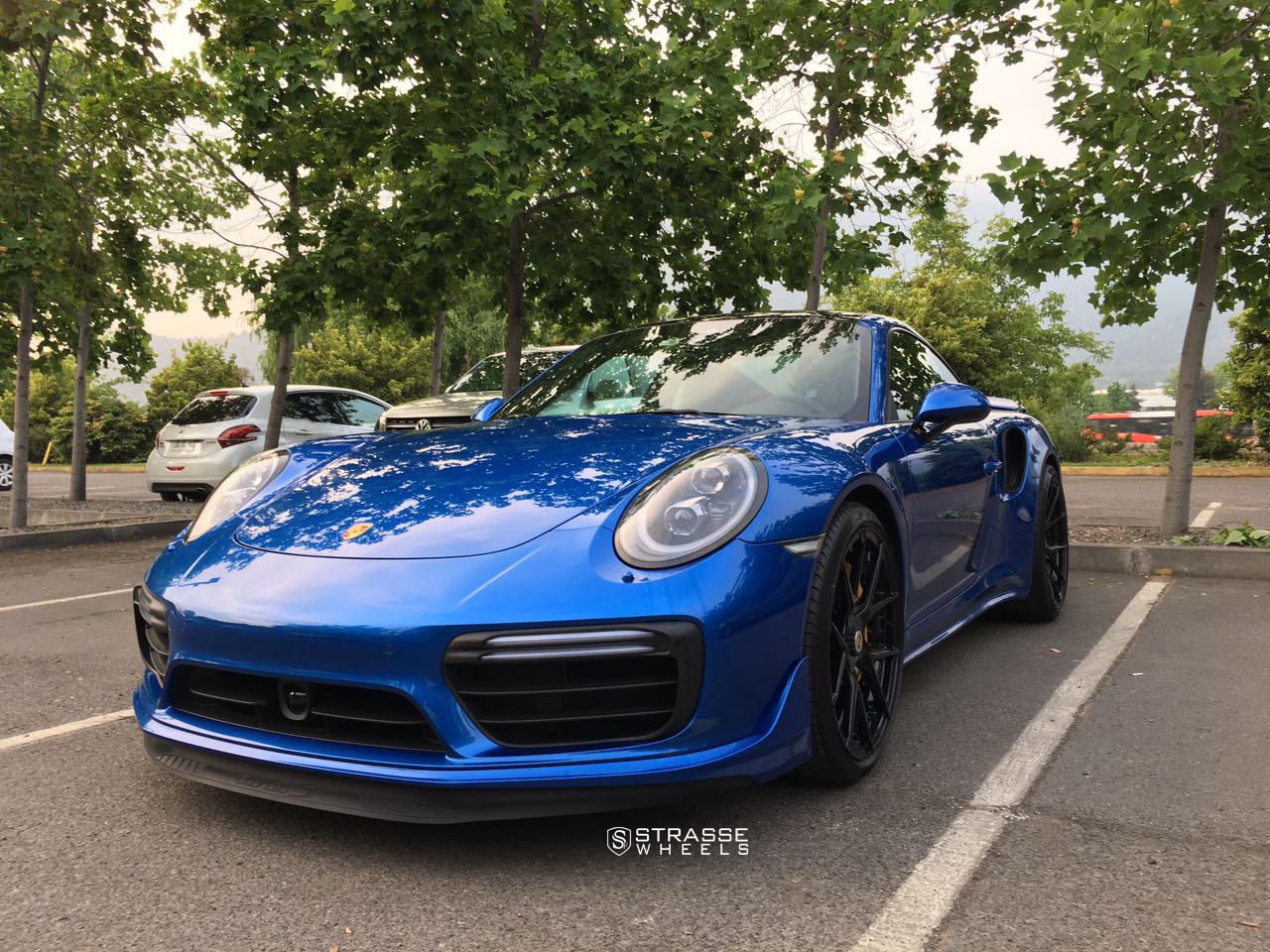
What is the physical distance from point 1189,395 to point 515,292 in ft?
18.8

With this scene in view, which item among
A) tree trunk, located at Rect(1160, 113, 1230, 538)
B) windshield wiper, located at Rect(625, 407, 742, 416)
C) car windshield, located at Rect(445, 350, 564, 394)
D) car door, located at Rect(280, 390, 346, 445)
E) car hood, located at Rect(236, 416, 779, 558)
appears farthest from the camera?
car door, located at Rect(280, 390, 346, 445)

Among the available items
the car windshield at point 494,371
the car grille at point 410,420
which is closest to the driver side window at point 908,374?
the car grille at point 410,420

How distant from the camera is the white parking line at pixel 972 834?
2000 mm

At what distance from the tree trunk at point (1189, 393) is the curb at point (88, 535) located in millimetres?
8110

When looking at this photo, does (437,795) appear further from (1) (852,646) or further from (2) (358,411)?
(2) (358,411)

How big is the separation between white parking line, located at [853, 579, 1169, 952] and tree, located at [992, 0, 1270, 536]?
142 inches

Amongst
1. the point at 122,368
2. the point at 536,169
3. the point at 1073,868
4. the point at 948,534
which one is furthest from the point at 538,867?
the point at 122,368

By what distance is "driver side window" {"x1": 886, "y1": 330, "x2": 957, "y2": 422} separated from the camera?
12.0ft

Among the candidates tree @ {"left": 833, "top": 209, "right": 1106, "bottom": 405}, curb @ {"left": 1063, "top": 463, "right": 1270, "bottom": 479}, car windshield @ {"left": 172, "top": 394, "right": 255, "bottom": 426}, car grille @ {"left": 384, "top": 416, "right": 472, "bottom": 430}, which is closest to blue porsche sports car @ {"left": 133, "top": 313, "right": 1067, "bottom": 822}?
car grille @ {"left": 384, "top": 416, "right": 472, "bottom": 430}

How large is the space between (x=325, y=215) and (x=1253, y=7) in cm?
708

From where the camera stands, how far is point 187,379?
35.5 metres

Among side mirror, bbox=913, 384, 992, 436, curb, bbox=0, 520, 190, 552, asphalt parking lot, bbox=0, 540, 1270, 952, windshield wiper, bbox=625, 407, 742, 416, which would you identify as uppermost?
side mirror, bbox=913, 384, 992, 436

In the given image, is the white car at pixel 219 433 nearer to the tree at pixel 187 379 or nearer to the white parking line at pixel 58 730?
the white parking line at pixel 58 730

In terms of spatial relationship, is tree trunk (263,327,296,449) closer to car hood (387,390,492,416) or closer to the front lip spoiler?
car hood (387,390,492,416)
